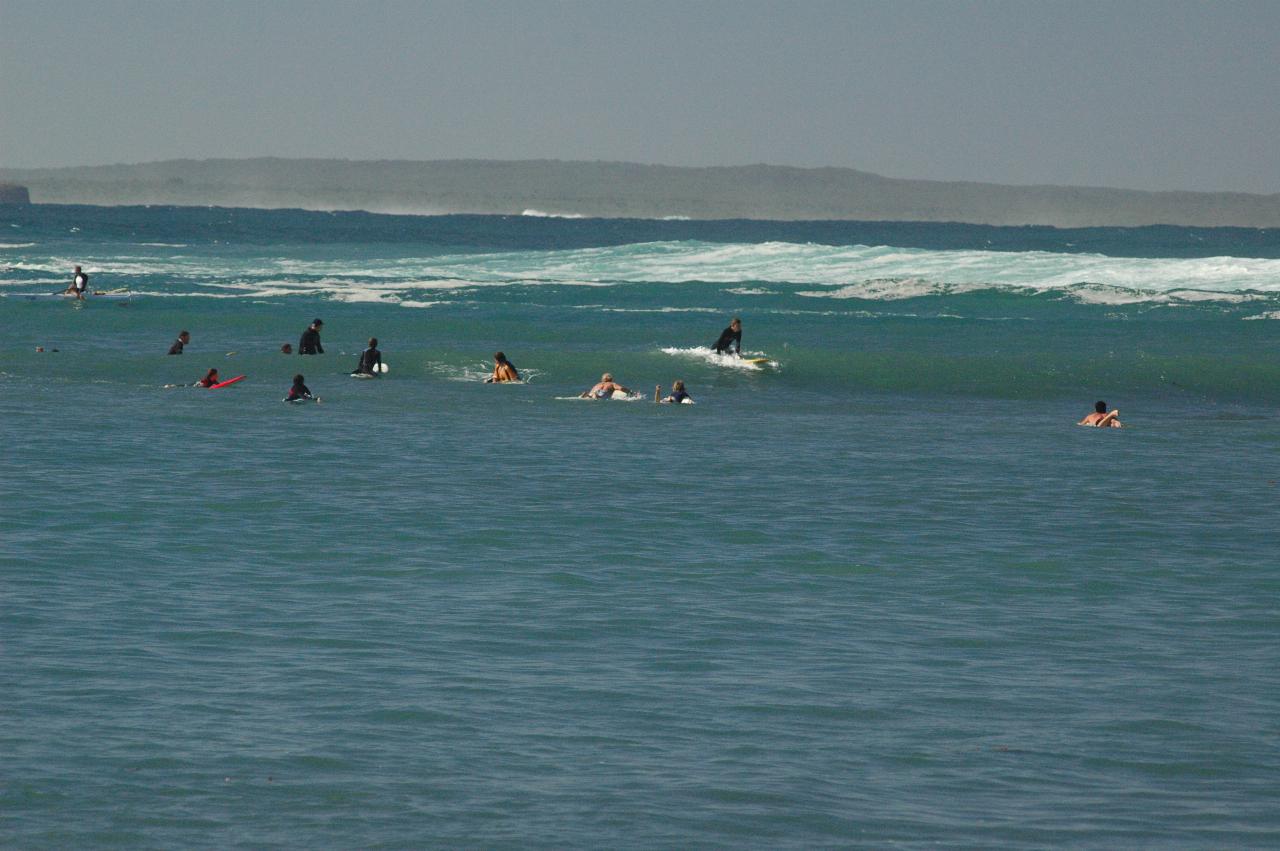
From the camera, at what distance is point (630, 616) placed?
16969mm

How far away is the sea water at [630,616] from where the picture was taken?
11656 mm

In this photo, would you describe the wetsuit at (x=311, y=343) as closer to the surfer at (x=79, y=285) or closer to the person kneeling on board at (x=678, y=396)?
the person kneeling on board at (x=678, y=396)

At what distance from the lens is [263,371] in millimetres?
45625

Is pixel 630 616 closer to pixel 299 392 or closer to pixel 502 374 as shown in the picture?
pixel 299 392

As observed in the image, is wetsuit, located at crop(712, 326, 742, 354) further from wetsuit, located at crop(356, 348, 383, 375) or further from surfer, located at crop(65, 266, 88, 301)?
surfer, located at crop(65, 266, 88, 301)

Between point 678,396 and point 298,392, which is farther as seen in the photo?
point 678,396

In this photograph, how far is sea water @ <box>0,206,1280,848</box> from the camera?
1166 cm

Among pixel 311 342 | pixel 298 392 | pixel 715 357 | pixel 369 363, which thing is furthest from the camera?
pixel 715 357

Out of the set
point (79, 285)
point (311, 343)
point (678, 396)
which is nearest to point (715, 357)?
point (311, 343)

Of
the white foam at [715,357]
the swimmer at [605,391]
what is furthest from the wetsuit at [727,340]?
the swimmer at [605,391]

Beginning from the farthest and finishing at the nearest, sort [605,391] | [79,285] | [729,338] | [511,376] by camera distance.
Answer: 1. [79,285]
2. [729,338]
3. [511,376]
4. [605,391]

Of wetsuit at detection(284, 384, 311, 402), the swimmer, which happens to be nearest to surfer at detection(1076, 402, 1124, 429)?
the swimmer

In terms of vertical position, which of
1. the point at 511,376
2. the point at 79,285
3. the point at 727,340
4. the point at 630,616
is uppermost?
the point at 727,340

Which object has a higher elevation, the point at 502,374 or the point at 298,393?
the point at 502,374
